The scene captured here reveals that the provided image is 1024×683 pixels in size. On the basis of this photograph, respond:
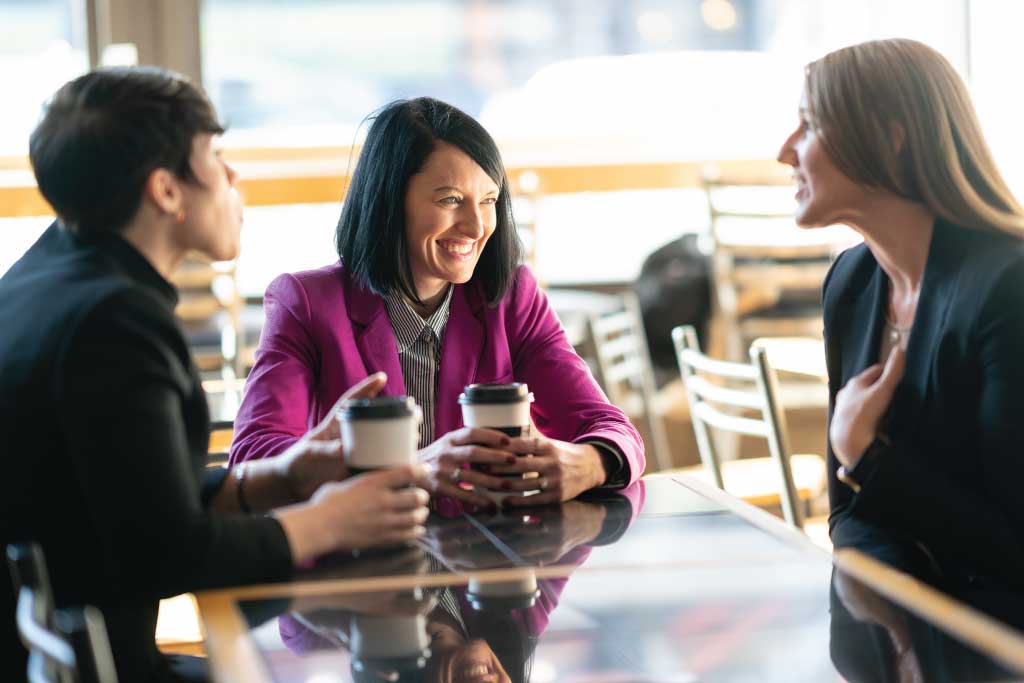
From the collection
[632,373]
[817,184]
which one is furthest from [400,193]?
[632,373]

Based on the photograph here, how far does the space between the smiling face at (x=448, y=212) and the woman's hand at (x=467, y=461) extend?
1.35ft

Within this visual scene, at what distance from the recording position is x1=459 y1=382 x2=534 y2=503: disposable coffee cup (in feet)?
4.97

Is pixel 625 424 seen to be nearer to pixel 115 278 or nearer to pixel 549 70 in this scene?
pixel 115 278

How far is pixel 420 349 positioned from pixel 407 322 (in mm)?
46

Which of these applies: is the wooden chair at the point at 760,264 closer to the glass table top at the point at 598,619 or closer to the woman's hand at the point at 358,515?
the glass table top at the point at 598,619

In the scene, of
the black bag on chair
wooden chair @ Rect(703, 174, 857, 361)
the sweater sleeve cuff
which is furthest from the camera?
the black bag on chair

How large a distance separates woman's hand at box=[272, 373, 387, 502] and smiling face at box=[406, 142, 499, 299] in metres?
0.45

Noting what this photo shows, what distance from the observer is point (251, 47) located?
189 inches

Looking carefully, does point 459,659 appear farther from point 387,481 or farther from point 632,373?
point 632,373

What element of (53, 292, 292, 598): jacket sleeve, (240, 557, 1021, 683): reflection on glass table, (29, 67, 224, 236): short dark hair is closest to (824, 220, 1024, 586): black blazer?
(240, 557, 1021, 683): reflection on glass table

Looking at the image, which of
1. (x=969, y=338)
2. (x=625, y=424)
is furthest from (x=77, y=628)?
(x=969, y=338)

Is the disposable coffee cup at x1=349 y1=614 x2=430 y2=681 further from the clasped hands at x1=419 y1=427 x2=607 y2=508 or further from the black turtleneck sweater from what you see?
the clasped hands at x1=419 y1=427 x2=607 y2=508

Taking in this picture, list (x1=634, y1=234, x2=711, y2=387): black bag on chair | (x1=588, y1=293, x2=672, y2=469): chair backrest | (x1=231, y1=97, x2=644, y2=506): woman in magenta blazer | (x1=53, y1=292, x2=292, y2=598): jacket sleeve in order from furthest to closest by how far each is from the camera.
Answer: (x1=634, y1=234, x2=711, y2=387): black bag on chair
(x1=588, y1=293, x2=672, y2=469): chair backrest
(x1=231, y1=97, x2=644, y2=506): woman in magenta blazer
(x1=53, y1=292, x2=292, y2=598): jacket sleeve

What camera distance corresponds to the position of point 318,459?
4.70ft
